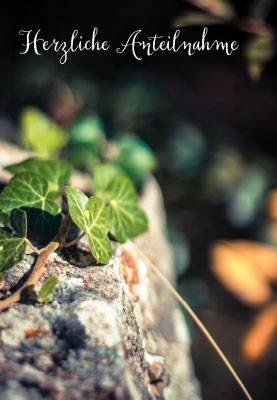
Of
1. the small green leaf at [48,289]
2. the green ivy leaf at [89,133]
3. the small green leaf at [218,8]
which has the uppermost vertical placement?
the small green leaf at [218,8]

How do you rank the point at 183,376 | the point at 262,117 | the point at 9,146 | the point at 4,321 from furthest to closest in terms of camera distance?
the point at 262,117 < the point at 9,146 < the point at 183,376 < the point at 4,321

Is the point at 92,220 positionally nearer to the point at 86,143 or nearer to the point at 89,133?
the point at 86,143

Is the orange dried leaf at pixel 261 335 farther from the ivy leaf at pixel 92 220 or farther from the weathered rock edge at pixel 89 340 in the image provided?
the ivy leaf at pixel 92 220

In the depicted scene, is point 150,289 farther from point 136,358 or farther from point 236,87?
point 236,87

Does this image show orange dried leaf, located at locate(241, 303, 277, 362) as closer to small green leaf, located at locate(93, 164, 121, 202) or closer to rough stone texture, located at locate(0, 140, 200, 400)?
rough stone texture, located at locate(0, 140, 200, 400)

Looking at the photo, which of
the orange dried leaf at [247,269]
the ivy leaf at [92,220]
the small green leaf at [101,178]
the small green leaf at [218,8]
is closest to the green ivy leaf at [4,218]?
the ivy leaf at [92,220]

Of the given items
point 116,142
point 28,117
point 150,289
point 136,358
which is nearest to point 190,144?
point 116,142

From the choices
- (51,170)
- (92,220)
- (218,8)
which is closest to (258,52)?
(218,8)
